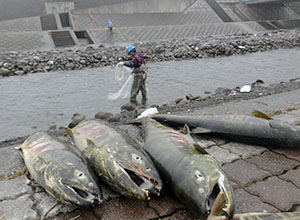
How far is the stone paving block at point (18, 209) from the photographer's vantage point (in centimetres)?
278

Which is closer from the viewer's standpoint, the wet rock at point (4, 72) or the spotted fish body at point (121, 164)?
the spotted fish body at point (121, 164)

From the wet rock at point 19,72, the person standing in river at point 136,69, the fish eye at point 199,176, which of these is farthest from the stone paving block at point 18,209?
the wet rock at point 19,72

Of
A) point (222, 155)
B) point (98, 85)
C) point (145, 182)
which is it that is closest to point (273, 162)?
point (222, 155)

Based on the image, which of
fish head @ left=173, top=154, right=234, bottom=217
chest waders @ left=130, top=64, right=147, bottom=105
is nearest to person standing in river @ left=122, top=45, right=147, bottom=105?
chest waders @ left=130, top=64, right=147, bottom=105

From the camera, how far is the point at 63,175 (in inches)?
113

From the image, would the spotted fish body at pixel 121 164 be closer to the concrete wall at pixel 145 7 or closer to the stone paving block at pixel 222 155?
the stone paving block at pixel 222 155

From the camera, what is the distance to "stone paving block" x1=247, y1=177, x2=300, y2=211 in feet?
9.39

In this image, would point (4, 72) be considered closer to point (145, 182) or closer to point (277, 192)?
point (145, 182)

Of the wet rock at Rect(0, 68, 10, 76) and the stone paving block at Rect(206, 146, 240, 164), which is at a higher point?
the stone paving block at Rect(206, 146, 240, 164)

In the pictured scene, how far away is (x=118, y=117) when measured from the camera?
7.45 meters

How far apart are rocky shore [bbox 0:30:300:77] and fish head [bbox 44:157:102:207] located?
469 inches

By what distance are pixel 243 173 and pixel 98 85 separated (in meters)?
9.06

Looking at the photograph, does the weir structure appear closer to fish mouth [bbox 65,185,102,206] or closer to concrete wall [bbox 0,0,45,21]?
concrete wall [bbox 0,0,45,21]

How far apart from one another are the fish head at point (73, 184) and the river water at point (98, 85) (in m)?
4.99
